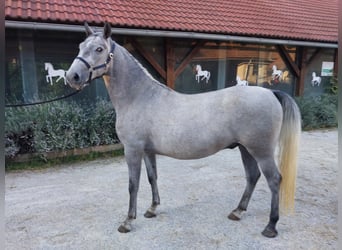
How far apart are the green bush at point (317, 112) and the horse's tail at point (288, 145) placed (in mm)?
5055

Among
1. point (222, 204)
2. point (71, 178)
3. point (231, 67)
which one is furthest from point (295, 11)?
point (71, 178)

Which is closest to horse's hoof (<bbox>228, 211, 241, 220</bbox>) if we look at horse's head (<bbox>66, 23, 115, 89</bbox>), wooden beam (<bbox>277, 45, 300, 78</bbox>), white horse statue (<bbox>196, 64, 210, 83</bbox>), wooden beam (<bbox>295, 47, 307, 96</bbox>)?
horse's head (<bbox>66, 23, 115, 89</bbox>)

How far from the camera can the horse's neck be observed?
216cm

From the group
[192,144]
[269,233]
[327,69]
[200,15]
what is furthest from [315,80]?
[192,144]

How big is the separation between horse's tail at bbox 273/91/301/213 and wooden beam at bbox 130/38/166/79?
3.50 metres

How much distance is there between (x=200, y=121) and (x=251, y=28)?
4971 mm

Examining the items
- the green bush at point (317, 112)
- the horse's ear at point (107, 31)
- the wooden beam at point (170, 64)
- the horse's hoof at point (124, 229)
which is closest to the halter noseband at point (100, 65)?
the horse's ear at point (107, 31)

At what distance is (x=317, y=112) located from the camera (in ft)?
22.4

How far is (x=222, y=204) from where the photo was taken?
8.96 feet

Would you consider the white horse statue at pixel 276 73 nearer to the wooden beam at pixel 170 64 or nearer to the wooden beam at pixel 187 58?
the wooden beam at pixel 187 58

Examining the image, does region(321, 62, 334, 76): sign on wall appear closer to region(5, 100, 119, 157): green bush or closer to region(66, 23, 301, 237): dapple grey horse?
region(5, 100, 119, 157): green bush

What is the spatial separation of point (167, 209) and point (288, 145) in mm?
1339

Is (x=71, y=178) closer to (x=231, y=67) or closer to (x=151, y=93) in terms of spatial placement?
(x=151, y=93)

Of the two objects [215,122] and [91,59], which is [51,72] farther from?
[215,122]
